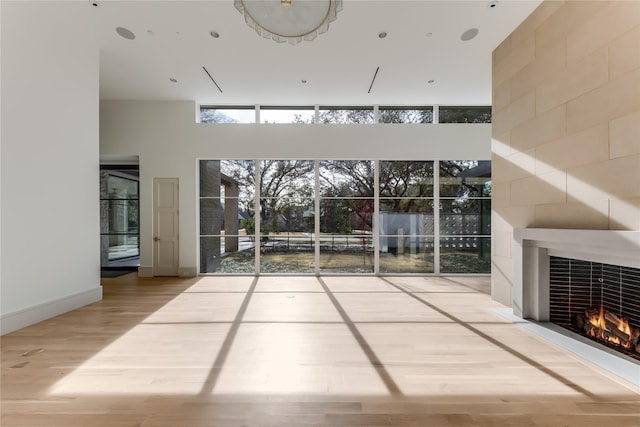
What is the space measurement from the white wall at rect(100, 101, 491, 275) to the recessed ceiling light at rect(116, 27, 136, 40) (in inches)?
76.5

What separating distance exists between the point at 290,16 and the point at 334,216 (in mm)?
4313

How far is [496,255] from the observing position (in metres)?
3.97

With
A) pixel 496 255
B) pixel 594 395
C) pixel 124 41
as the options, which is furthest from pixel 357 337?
pixel 124 41

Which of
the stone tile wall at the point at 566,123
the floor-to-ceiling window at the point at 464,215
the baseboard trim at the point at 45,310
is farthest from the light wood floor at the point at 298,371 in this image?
the floor-to-ceiling window at the point at 464,215

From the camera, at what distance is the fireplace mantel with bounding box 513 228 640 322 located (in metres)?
2.35

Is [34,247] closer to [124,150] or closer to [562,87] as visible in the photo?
[124,150]

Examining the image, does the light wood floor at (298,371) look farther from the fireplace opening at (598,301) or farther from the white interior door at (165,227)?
the white interior door at (165,227)

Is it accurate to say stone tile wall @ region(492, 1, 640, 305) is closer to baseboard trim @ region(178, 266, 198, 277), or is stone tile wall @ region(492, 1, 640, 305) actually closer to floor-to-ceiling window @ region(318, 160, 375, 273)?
floor-to-ceiling window @ region(318, 160, 375, 273)

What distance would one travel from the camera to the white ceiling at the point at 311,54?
3404 mm

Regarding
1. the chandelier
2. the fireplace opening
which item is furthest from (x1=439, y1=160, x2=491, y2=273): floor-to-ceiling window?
the chandelier

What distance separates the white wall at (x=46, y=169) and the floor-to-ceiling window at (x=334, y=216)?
7.66ft

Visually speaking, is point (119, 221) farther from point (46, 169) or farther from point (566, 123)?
point (566, 123)

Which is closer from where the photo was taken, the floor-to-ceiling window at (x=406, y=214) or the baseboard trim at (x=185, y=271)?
the baseboard trim at (x=185, y=271)

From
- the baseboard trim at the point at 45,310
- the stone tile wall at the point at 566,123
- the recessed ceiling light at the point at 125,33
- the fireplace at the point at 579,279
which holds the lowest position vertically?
the baseboard trim at the point at 45,310
